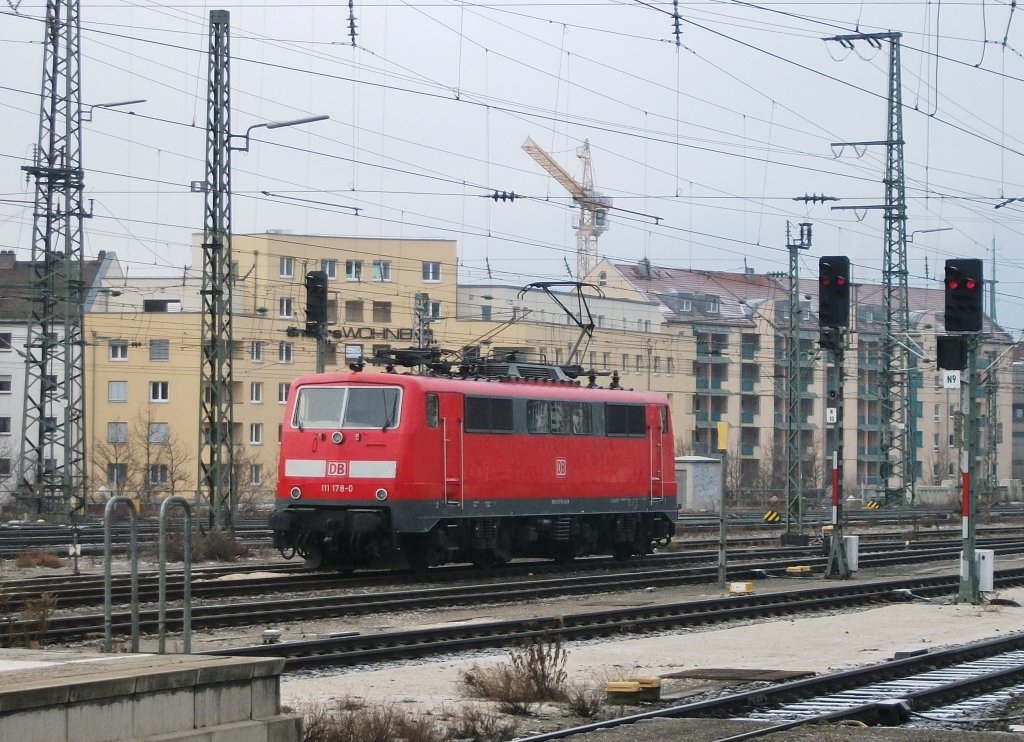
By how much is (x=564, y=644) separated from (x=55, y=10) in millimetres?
29635

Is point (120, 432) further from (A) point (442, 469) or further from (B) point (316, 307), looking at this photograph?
(A) point (442, 469)

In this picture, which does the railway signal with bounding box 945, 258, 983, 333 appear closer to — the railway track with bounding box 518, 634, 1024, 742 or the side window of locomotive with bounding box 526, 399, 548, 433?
the railway track with bounding box 518, 634, 1024, 742

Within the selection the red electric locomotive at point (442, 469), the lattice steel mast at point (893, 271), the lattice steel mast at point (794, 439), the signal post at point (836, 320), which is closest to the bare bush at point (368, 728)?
the red electric locomotive at point (442, 469)

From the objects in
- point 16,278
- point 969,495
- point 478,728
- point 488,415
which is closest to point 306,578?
point 488,415

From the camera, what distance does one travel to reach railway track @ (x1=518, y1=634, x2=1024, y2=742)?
1241 cm

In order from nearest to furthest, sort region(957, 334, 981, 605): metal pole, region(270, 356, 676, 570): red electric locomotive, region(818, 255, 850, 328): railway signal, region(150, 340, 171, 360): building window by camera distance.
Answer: region(957, 334, 981, 605): metal pole, region(818, 255, 850, 328): railway signal, region(270, 356, 676, 570): red electric locomotive, region(150, 340, 171, 360): building window

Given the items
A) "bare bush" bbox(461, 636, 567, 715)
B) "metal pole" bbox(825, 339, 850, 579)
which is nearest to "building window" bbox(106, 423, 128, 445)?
"metal pole" bbox(825, 339, 850, 579)

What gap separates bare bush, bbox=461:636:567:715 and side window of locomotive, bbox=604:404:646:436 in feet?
55.7

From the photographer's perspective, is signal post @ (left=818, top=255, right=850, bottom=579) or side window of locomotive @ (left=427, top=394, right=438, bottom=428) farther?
side window of locomotive @ (left=427, top=394, right=438, bottom=428)

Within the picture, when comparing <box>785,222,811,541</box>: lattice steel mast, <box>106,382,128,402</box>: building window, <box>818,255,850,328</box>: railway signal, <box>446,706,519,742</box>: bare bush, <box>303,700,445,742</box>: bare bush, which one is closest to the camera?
<box>303,700,445,742</box>: bare bush

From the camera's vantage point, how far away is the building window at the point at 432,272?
8688cm

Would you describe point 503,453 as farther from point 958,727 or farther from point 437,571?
point 958,727

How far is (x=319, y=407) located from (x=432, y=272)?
60801mm

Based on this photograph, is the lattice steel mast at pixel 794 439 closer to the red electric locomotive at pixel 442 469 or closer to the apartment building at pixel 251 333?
the red electric locomotive at pixel 442 469
